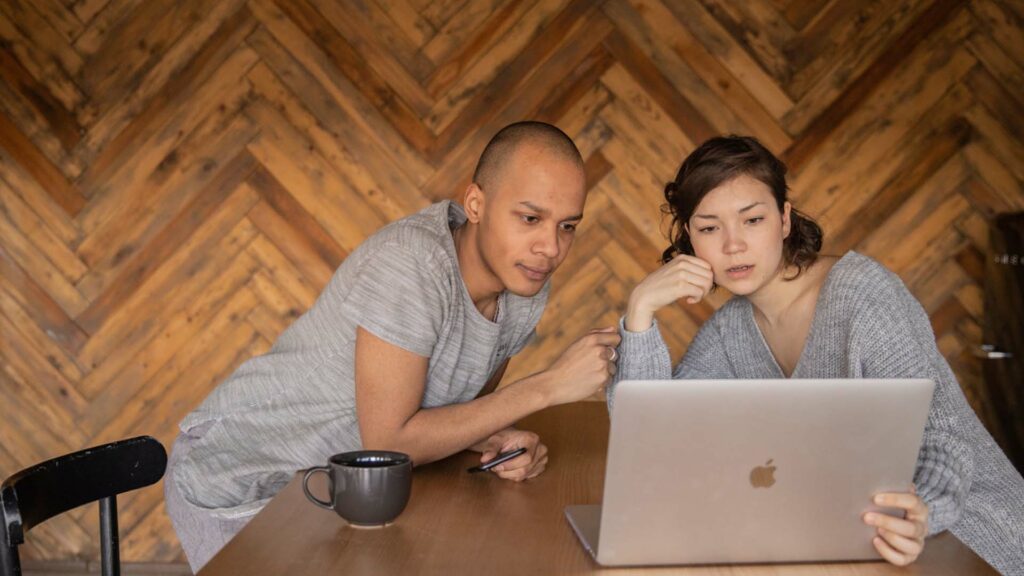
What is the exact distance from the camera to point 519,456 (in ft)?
5.18

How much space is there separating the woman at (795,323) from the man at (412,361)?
17 centimetres

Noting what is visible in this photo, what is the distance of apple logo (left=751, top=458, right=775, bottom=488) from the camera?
115cm

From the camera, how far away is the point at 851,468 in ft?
3.83

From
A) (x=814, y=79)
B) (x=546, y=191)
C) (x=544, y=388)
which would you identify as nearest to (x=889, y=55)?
(x=814, y=79)

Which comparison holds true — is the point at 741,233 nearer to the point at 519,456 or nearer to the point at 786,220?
the point at 786,220

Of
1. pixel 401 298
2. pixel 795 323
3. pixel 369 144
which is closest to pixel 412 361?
pixel 401 298

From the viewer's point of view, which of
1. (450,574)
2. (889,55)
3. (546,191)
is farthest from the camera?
(889,55)

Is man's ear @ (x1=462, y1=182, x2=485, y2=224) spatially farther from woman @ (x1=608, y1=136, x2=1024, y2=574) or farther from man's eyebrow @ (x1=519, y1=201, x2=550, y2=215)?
woman @ (x1=608, y1=136, x2=1024, y2=574)

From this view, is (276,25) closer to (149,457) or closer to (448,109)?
(448,109)

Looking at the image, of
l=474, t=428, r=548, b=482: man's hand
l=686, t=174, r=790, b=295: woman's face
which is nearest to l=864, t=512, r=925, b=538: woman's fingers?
l=474, t=428, r=548, b=482: man's hand

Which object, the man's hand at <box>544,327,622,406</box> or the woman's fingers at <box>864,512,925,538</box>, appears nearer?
the woman's fingers at <box>864,512,925,538</box>

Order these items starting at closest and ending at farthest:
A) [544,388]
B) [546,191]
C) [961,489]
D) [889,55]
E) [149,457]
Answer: [961,489], [149,457], [544,388], [546,191], [889,55]

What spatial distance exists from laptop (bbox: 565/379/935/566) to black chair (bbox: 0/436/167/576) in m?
0.70

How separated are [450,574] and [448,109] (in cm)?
244
